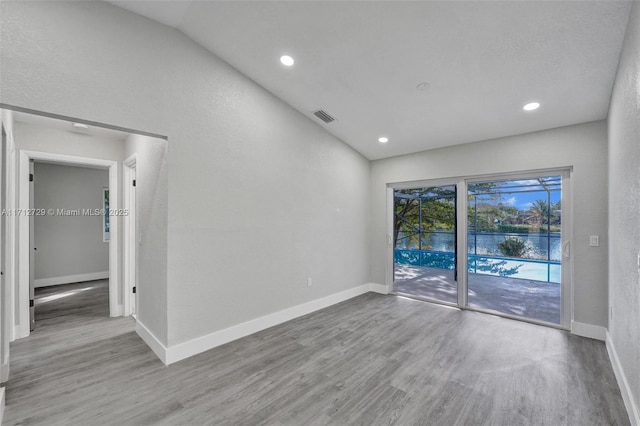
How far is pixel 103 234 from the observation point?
618 cm

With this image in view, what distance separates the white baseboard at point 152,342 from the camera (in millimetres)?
2625

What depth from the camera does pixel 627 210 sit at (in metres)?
1.99

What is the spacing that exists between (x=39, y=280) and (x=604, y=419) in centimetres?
856

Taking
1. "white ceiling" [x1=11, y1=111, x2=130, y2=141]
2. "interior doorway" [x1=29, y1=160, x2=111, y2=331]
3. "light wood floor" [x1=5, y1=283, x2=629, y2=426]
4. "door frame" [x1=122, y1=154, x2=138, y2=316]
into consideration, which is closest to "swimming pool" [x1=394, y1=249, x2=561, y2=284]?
"light wood floor" [x1=5, y1=283, x2=629, y2=426]

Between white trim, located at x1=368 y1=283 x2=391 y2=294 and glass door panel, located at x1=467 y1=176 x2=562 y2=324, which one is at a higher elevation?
glass door panel, located at x1=467 y1=176 x2=562 y2=324

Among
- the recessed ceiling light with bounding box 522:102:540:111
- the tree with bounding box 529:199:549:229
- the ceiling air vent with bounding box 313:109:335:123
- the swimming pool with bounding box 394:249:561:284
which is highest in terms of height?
the ceiling air vent with bounding box 313:109:335:123

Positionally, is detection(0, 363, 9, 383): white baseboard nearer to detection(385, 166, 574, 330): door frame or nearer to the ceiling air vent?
the ceiling air vent

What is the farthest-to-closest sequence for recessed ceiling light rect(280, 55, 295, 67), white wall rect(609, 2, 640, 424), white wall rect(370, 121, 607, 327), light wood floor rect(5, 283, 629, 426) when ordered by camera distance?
white wall rect(370, 121, 607, 327), recessed ceiling light rect(280, 55, 295, 67), light wood floor rect(5, 283, 629, 426), white wall rect(609, 2, 640, 424)

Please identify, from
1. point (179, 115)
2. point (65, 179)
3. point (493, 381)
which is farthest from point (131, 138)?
point (493, 381)

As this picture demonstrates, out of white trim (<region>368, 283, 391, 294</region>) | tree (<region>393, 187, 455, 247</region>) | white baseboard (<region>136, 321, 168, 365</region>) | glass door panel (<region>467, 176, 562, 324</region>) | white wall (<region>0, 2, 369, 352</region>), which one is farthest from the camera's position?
white trim (<region>368, 283, 391, 294</region>)

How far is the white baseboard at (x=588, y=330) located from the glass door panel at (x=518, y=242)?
32 centimetres

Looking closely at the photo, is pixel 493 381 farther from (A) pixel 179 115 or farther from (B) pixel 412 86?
(A) pixel 179 115

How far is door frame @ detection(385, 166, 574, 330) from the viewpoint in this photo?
3.34 meters

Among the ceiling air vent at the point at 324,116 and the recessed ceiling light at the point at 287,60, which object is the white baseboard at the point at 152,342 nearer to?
the recessed ceiling light at the point at 287,60
